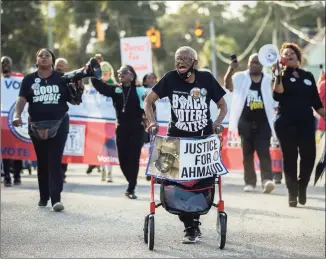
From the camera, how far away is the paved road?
25.4ft

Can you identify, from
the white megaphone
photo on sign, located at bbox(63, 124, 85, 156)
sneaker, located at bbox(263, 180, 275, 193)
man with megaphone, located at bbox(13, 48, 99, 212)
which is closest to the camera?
man with megaphone, located at bbox(13, 48, 99, 212)

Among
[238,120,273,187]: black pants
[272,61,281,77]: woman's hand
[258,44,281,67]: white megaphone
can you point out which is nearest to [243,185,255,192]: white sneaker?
[238,120,273,187]: black pants

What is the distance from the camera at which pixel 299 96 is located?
10.9m

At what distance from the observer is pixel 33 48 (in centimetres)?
5138

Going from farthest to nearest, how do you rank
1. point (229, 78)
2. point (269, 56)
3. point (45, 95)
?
point (229, 78) < point (269, 56) < point (45, 95)

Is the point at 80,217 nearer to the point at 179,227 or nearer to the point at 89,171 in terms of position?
the point at 179,227

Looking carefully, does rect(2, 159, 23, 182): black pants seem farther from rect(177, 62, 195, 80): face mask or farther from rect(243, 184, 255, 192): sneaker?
rect(177, 62, 195, 80): face mask

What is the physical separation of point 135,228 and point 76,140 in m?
6.89

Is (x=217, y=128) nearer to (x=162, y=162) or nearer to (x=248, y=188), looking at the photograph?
(x=162, y=162)

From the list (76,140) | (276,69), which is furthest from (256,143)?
(76,140)

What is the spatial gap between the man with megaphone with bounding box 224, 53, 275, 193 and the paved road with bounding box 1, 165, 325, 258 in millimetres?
676

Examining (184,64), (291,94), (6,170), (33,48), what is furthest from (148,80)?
(33,48)

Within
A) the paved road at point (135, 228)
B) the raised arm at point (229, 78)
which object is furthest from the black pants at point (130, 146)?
the raised arm at point (229, 78)

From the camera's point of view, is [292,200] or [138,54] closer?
[292,200]
